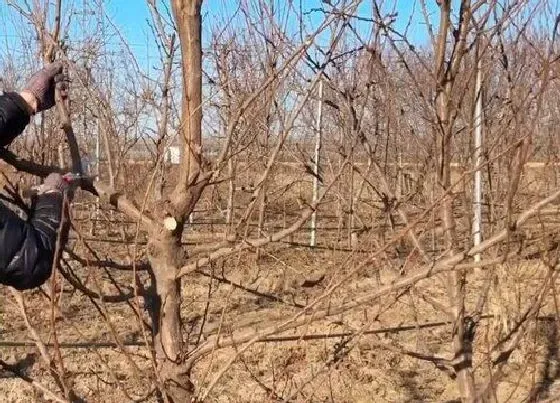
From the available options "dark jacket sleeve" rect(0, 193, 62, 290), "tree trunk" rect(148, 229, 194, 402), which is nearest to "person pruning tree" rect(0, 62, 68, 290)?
"dark jacket sleeve" rect(0, 193, 62, 290)

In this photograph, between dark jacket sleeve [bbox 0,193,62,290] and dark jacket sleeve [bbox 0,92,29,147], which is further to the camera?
dark jacket sleeve [bbox 0,92,29,147]

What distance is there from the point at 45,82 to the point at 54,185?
0.25 metres

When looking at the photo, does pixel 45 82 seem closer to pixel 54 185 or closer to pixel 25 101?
pixel 25 101

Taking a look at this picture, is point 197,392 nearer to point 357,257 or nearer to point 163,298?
point 163,298

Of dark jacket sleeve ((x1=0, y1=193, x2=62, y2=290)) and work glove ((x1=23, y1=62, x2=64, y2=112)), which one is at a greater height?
work glove ((x1=23, y1=62, x2=64, y2=112))

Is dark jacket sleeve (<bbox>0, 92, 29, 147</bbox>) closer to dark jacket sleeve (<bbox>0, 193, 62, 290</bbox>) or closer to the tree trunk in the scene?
dark jacket sleeve (<bbox>0, 193, 62, 290</bbox>)

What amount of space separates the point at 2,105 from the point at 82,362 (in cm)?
373

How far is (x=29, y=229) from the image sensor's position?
1.57m

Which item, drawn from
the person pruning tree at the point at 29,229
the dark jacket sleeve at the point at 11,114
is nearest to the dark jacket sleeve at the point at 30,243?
the person pruning tree at the point at 29,229

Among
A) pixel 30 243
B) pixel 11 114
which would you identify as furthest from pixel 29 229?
pixel 11 114

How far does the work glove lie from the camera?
171 centimetres

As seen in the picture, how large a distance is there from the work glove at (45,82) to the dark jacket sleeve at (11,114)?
0.11 feet

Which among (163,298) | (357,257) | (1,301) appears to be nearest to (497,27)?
(357,257)

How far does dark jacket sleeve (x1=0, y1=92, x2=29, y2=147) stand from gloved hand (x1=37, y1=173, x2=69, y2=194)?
151 millimetres
